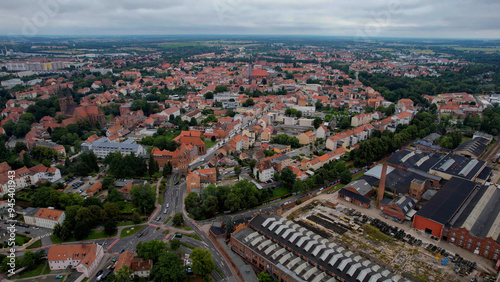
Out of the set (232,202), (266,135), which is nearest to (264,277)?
(232,202)

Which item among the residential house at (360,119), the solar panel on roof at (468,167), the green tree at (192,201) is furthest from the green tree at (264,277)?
the residential house at (360,119)

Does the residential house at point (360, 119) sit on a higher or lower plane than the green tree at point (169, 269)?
higher

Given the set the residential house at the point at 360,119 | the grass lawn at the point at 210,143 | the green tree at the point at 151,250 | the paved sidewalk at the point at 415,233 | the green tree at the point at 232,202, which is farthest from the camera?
the residential house at the point at 360,119

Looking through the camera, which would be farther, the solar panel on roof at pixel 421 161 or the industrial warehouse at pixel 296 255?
the solar panel on roof at pixel 421 161

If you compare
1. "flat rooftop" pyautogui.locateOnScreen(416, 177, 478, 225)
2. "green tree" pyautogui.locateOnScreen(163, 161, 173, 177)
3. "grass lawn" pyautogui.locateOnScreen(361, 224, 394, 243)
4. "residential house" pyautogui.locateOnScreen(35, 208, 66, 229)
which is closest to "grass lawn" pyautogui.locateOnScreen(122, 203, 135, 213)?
"residential house" pyautogui.locateOnScreen(35, 208, 66, 229)

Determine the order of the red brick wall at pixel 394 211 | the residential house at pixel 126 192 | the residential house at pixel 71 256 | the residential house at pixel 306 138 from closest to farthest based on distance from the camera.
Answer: the residential house at pixel 71 256 → the red brick wall at pixel 394 211 → the residential house at pixel 126 192 → the residential house at pixel 306 138

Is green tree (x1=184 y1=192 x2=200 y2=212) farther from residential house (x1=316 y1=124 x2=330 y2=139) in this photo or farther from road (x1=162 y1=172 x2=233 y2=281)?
residential house (x1=316 y1=124 x2=330 y2=139)

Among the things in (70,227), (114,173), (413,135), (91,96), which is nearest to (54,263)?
(70,227)

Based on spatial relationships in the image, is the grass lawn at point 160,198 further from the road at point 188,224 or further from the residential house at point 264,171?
the residential house at point 264,171

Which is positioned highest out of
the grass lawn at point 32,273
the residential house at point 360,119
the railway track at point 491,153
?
the residential house at point 360,119

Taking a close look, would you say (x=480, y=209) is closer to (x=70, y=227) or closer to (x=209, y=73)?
(x=70, y=227)
